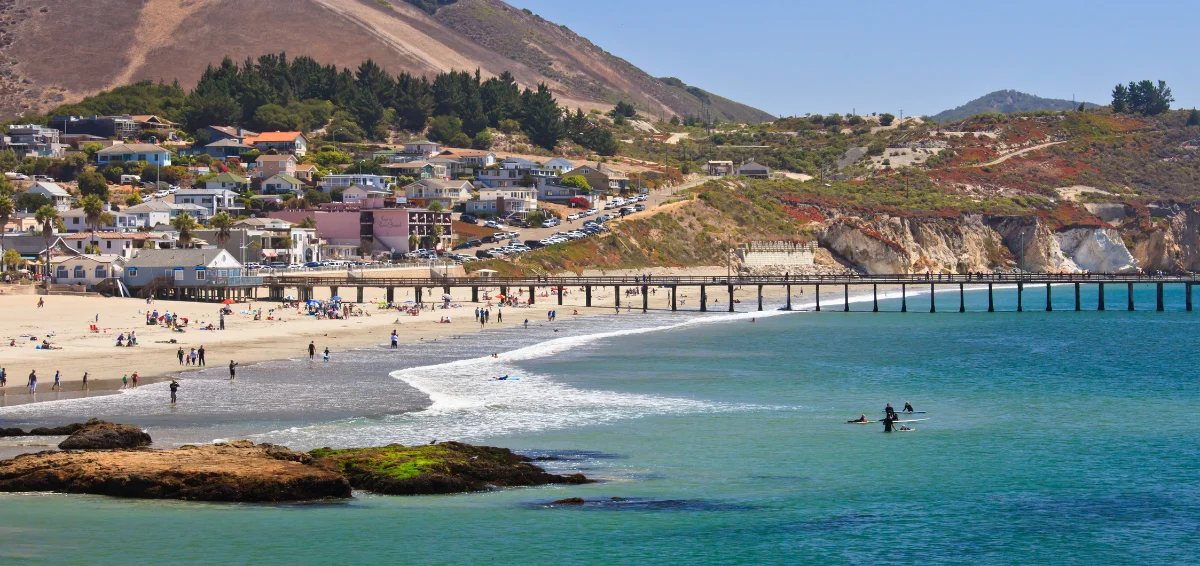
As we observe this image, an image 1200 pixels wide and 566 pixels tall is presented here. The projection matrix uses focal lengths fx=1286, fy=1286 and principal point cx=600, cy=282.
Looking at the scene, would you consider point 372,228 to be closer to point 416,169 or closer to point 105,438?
point 416,169

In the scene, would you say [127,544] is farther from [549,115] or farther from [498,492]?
[549,115]

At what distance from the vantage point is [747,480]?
98.9 ft

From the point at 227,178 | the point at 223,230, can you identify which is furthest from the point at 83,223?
the point at 227,178

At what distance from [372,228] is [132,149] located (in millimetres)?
43735

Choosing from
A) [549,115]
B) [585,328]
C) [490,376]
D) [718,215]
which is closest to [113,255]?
[585,328]

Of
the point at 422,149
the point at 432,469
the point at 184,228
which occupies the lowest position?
the point at 432,469

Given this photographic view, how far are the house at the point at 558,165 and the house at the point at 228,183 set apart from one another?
38564mm

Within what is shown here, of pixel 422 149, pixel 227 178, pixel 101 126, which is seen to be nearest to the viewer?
pixel 227 178

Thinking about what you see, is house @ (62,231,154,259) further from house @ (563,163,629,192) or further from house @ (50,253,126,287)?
house @ (563,163,629,192)

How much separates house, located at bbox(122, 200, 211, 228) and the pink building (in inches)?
277

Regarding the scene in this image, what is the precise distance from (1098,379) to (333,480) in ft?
122

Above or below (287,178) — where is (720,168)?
above

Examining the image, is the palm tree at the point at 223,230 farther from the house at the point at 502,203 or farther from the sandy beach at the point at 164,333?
the house at the point at 502,203

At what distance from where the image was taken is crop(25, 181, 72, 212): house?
4431 inches
